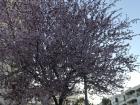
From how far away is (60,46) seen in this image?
50.3 feet

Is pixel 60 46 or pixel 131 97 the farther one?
pixel 131 97

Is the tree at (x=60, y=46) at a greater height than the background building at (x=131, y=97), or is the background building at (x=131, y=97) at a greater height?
the background building at (x=131, y=97)

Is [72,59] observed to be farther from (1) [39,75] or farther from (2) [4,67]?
(2) [4,67]

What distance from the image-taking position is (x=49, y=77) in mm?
15852

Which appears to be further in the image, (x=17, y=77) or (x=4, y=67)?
(x=4, y=67)

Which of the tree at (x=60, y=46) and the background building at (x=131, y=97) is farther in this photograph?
the background building at (x=131, y=97)

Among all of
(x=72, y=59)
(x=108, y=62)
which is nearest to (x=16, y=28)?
(x=72, y=59)

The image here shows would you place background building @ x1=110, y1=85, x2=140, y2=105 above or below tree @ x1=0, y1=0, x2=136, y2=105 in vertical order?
above

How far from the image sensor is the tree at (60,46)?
1540cm

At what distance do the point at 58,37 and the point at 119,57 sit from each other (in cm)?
305

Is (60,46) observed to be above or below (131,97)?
below

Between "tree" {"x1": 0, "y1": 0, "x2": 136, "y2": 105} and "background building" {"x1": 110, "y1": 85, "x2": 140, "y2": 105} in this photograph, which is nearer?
"tree" {"x1": 0, "y1": 0, "x2": 136, "y2": 105}

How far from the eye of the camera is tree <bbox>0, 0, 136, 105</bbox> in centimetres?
1540

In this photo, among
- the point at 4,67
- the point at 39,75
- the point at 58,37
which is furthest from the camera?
the point at 4,67
